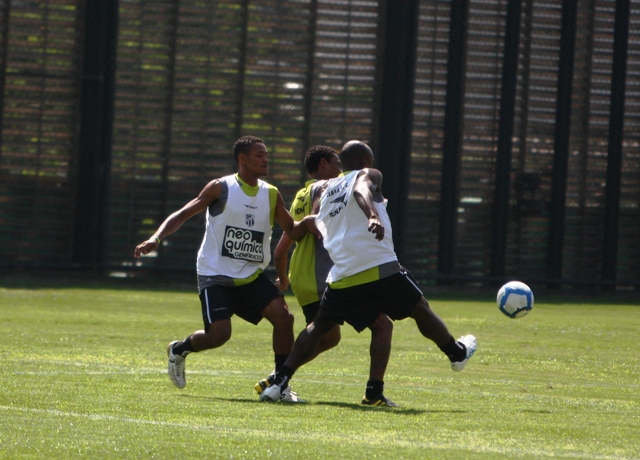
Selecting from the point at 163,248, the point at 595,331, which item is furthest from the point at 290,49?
the point at 595,331

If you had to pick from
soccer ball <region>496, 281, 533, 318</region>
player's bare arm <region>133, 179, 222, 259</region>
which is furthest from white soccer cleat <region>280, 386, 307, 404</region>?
soccer ball <region>496, 281, 533, 318</region>

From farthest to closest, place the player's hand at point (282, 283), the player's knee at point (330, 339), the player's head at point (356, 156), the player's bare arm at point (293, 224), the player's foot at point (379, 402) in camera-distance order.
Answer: the player's hand at point (282, 283) < the player's knee at point (330, 339) < the player's bare arm at point (293, 224) < the player's head at point (356, 156) < the player's foot at point (379, 402)

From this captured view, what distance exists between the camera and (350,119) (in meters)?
19.6

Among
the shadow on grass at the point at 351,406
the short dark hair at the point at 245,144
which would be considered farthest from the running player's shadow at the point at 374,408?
the short dark hair at the point at 245,144

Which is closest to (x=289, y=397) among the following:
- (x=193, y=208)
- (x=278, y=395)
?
(x=278, y=395)

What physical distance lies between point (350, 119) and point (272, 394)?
39.6 feet

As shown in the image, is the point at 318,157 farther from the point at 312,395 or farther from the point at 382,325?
the point at 312,395

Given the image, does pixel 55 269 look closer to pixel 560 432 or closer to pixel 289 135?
pixel 289 135

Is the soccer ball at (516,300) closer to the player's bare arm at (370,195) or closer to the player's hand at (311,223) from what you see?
the player's hand at (311,223)

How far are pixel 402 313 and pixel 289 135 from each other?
455 inches

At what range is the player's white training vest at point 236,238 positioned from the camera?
28.3 ft

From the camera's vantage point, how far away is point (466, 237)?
19906 mm

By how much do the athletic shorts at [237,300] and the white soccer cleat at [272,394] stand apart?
727 mm

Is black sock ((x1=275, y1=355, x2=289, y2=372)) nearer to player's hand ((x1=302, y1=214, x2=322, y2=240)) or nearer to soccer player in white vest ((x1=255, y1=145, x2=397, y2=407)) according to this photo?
soccer player in white vest ((x1=255, y1=145, x2=397, y2=407))
